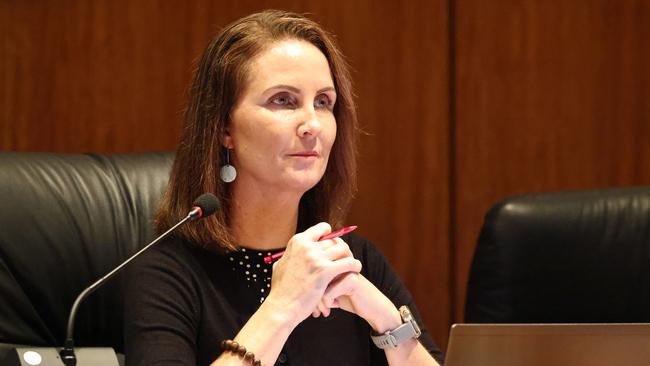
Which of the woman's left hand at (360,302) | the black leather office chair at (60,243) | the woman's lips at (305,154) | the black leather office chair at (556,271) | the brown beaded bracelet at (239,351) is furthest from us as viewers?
the black leather office chair at (556,271)

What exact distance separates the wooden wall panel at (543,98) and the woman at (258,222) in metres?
0.85

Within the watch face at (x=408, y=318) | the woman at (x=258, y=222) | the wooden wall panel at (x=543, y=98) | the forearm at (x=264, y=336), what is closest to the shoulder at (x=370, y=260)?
the woman at (x=258, y=222)

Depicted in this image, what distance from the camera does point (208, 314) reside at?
1.86m

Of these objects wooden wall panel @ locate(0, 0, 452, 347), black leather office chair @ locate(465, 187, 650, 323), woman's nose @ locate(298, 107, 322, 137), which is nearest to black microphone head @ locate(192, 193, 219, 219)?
woman's nose @ locate(298, 107, 322, 137)

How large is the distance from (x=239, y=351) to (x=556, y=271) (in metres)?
0.80

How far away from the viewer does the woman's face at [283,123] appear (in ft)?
6.15

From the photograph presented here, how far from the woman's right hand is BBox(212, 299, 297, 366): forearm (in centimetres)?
1

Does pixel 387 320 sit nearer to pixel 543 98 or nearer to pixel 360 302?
pixel 360 302

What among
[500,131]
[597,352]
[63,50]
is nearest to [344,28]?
[500,131]

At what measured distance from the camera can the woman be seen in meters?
1.80

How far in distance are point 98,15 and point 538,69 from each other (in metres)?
1.17

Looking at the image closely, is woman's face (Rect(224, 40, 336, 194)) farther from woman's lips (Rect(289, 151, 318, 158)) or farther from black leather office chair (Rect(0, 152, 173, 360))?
black leather office chair (Rect(0, 152, 173, 360))

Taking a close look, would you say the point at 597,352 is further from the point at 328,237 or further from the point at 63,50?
the point at 63,50

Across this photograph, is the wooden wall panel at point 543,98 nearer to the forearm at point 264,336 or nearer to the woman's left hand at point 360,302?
the woman's left hand at point 360,302
